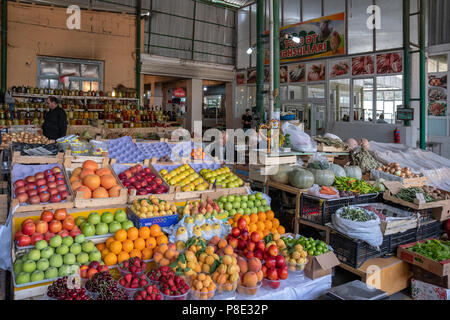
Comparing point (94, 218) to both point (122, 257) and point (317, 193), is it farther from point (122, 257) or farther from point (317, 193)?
point (317, 193)

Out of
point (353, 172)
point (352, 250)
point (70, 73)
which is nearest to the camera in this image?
point (352, 250)

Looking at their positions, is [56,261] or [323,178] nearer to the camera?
[56,261]

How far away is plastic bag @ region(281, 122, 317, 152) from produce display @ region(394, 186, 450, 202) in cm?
163

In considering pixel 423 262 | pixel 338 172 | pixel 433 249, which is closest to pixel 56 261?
pixel 423 262

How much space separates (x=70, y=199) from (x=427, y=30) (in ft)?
36.8

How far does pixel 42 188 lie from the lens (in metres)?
3.64

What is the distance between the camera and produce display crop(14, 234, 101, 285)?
2.69m

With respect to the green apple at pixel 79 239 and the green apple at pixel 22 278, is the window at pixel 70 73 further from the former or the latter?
the green apple at pixel 22 278

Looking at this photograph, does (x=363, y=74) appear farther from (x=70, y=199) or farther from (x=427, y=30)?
(x=70, y=199)

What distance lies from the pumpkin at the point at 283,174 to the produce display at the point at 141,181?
5.12 feet

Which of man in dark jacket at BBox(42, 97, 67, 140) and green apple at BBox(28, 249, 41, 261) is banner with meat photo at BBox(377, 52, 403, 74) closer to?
man in dark jacket at BBox(42, 97, 67, 140)

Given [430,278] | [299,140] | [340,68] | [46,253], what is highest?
[340,68]

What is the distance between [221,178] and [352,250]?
1.76 m

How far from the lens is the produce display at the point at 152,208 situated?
3.50 meters
